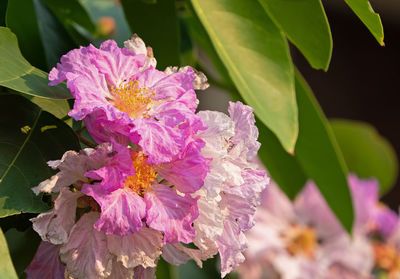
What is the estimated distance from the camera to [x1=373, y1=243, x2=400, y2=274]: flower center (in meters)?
0.84

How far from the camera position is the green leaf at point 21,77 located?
1.04 feet

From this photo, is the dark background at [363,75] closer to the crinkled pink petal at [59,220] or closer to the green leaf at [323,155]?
the green leaf at [323,155]

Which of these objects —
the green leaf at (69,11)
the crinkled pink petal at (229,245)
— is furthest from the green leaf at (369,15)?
the green leaf at (69,11)

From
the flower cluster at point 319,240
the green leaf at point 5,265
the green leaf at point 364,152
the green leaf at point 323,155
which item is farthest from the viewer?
the green leaf at point 364,152

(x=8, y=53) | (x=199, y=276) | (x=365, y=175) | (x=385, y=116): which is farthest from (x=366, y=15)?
(x=385, y=116)

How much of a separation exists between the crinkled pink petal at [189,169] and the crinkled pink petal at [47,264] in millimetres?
70

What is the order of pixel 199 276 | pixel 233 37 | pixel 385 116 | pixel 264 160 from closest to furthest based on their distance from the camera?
pixel 233 37, pixel 264 160, pixel 199 276, pixel 385 116

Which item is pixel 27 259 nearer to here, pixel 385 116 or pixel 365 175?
pixel 365 175

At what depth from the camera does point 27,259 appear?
347 millimetres

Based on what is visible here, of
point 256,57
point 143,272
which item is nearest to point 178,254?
point 143,272

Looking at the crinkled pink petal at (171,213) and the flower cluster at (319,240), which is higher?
the crinkled pink petal at (171,213)

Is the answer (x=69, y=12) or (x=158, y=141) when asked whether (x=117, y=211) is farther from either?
(x=69, y=12)

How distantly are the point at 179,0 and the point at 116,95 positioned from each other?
0.28m

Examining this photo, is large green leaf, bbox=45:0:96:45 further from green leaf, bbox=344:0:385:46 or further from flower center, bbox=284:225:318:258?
flower center, bbox=284:225:318:258
